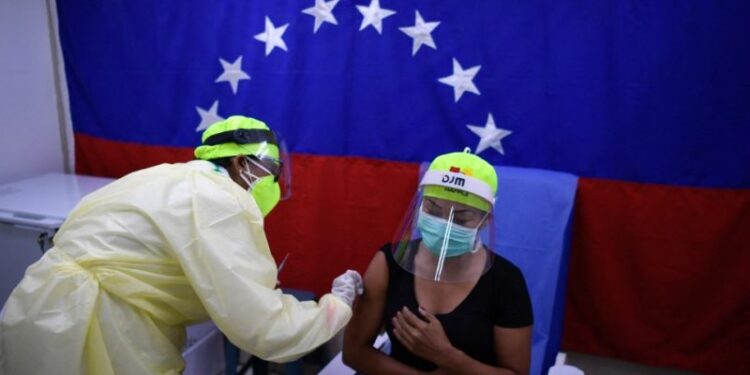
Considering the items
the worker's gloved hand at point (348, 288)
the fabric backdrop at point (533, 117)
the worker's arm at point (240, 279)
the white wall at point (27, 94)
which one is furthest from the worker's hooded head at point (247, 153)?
the white wall at point (27, 94)

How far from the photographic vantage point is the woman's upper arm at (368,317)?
1391mm

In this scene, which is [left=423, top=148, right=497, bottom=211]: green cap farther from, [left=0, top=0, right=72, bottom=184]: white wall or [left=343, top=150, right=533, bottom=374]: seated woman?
[left=0, top=0, right=72, bottom=184]: white wall

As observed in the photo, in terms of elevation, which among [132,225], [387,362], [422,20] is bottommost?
[387,362]

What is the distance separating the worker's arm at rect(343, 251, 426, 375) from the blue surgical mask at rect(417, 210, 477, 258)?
0.18m

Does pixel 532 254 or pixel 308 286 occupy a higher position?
pixel 532 254

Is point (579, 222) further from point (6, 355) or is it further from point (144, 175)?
point (6, 355)

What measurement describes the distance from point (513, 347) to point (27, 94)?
9.71 ft

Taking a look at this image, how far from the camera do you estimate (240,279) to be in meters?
1.15

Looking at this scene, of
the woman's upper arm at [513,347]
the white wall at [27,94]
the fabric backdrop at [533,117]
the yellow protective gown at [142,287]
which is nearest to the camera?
the yellow protective gown at [142,287]

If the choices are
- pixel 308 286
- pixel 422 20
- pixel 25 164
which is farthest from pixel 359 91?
pixel 25 164

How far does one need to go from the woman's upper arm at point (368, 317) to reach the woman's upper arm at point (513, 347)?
0.33 metres

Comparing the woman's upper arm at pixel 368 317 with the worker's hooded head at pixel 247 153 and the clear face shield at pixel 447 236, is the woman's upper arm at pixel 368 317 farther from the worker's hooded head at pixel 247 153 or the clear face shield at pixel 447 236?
the worker's hooded head at pixel 247 153

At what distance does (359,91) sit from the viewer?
2.38 m

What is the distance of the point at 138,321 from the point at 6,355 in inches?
12.6
